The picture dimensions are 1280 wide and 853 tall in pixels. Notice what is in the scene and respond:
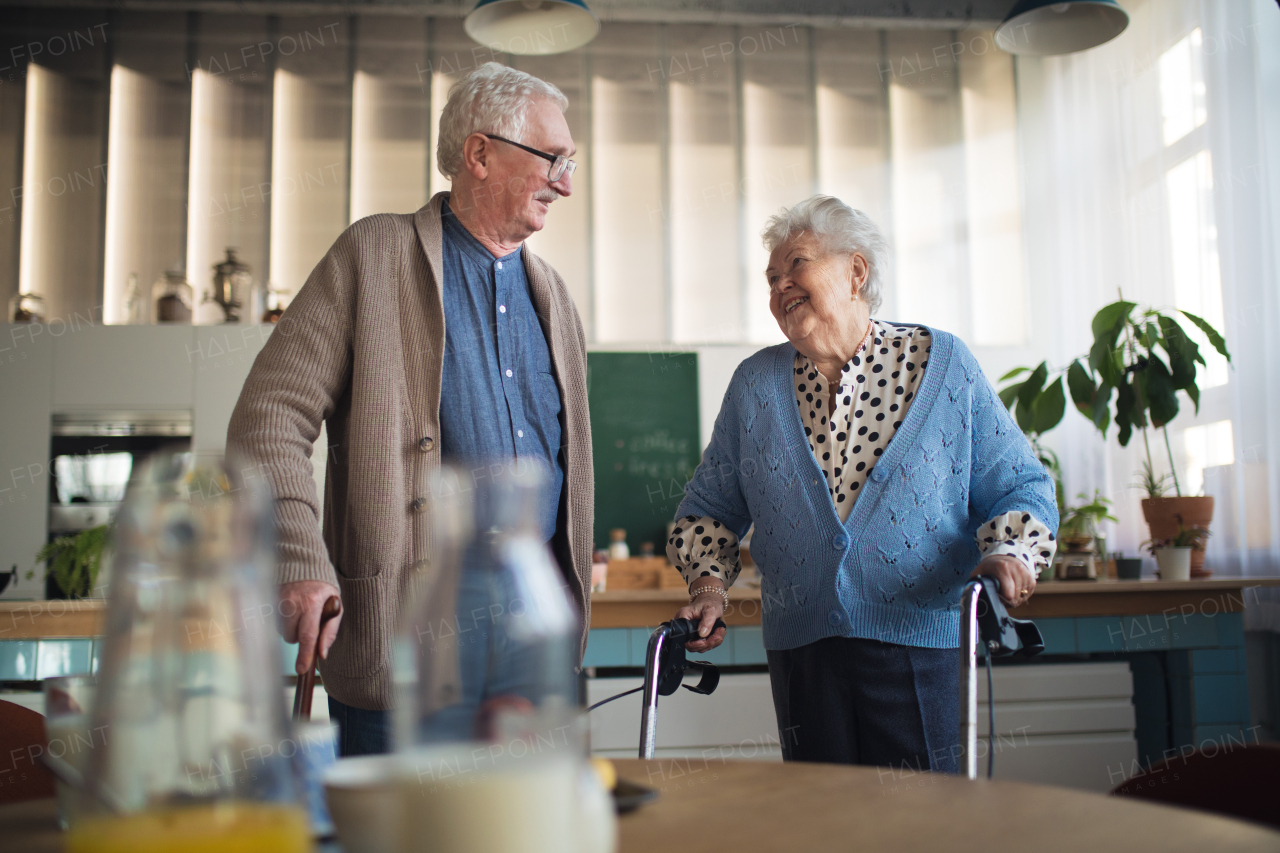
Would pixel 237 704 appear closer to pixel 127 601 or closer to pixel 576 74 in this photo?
pixel 127 601

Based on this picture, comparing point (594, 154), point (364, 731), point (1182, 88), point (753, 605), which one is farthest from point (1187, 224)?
point (364, 731)

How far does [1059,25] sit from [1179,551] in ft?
6.80

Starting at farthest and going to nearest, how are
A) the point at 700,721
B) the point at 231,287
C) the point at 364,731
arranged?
the point at 231,287 < the point at 700,721 < the point at 364,731

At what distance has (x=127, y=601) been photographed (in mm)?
447

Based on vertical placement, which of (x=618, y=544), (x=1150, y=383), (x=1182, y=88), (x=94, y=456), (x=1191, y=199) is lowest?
(x=618, y=544)

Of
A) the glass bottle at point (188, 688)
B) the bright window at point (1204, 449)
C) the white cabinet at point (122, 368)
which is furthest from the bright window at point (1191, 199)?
the white cabinet at point (122, 368)

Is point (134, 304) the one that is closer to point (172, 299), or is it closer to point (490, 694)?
point (172, 299)

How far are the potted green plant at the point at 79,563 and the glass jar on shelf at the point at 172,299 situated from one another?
6.88ft

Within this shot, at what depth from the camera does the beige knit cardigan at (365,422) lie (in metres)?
1.35

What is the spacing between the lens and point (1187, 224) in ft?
14.2

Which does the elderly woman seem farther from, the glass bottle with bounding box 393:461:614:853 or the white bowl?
the glass bottle with bounding box 393:461:614:853

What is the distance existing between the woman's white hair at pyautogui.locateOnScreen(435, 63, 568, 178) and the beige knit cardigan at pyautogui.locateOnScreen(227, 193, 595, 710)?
223 millimetres

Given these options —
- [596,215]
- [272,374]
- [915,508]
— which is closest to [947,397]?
[915,508]

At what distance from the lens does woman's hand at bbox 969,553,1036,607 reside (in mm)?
1446
